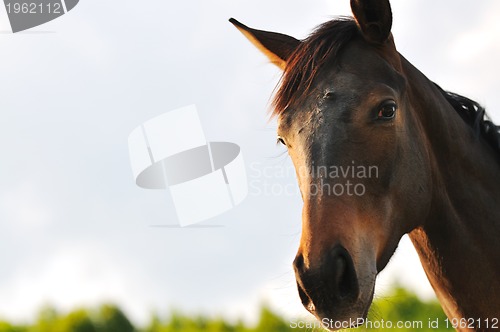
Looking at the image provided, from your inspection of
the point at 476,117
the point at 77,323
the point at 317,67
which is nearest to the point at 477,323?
the point at 476,117

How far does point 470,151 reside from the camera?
4133 millimetres

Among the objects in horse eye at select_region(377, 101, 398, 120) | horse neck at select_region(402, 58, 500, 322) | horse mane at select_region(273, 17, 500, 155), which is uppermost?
horse mane at select_region(273, 17, 500, 155)

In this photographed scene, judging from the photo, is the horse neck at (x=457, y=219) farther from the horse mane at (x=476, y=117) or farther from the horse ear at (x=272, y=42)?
the horse ear at (x=272, y=42)

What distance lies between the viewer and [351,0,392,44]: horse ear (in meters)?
4.01

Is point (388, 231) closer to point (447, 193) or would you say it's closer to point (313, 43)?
point (447, 193)

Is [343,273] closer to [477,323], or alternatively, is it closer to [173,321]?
[477,323]

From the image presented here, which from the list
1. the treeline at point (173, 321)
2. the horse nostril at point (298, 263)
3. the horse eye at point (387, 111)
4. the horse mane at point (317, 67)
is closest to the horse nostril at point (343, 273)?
the horse nostril at point (298, 263)

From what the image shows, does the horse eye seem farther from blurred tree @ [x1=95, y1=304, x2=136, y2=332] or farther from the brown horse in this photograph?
blurred tree @ [x1=95, y1=304, x2=136, y2=332]

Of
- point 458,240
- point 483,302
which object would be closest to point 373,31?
point 458,240

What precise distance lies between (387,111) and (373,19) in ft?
2.46

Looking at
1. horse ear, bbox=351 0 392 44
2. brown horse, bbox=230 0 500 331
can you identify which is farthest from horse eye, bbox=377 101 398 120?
horse ear, bbox=351 0 392 44

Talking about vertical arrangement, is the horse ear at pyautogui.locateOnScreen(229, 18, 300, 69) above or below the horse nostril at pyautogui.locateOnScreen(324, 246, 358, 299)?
above

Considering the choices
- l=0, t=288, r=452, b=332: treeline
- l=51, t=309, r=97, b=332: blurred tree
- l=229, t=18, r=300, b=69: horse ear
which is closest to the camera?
l=229, t=18, r=300, b=69: horse ear

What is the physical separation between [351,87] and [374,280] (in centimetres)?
111
